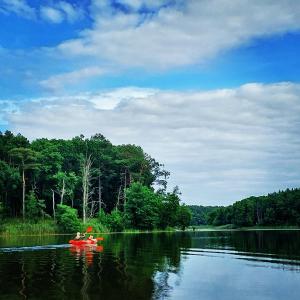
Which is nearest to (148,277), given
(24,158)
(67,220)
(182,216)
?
(67,220)

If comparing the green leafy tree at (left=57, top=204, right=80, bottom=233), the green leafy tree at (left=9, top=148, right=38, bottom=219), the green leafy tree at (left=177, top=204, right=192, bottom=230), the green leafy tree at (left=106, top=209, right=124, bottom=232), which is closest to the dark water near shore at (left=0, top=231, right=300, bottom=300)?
the green leafy tree at (left=57, top=204, right=80, bottom=233)

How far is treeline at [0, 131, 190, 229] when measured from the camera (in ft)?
252

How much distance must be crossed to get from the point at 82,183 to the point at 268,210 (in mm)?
89846

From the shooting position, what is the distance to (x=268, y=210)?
16300 cm

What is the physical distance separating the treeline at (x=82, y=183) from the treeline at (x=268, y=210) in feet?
181

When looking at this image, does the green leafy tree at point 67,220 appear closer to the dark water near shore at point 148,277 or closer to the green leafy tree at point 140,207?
the green leafy tree at point 140,207

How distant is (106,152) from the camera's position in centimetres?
10606

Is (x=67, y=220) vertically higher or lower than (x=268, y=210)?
lower

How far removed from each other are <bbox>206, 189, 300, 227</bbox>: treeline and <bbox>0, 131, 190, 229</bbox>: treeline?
5503cm

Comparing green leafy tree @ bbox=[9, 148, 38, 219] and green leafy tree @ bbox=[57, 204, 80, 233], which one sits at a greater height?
green leafy tree @ bbox=[9, 148, 38, 219]

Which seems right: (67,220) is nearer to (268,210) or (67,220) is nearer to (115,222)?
(115,222)

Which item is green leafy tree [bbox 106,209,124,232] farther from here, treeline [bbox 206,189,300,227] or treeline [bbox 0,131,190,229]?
treeline [bbox 206,189,300,227]

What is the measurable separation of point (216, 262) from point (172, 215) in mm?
73733

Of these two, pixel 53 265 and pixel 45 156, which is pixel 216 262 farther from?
pixel 45 156
